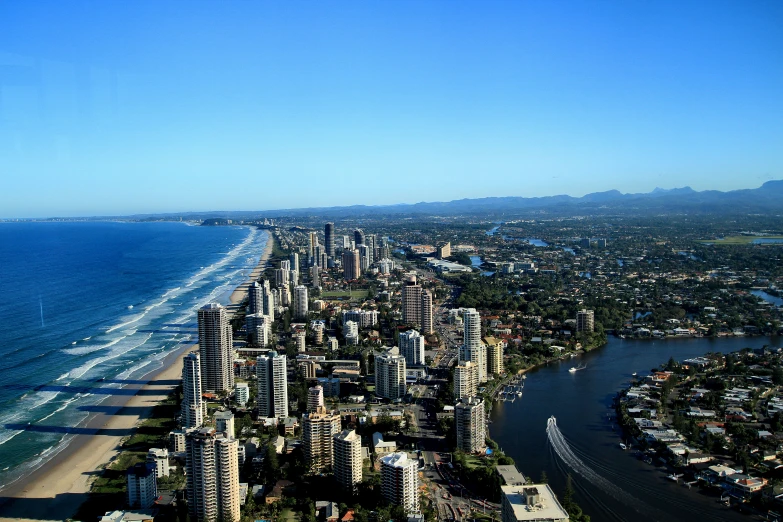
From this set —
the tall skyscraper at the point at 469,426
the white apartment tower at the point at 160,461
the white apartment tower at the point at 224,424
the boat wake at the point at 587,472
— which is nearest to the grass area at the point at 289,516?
the white apartment tower at the point at 160,461

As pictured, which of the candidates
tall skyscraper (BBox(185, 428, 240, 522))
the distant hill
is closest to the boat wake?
tall skyscraper (BBox(185, 428, 240, 522))

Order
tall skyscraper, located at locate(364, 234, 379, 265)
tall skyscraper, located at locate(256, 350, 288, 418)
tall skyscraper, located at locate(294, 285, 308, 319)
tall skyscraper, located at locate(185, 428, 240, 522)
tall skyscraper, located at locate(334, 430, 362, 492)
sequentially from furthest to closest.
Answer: tall skyscraper, located at locate(364, 234, 379, 265) < tall skyscraper, located at locate(294, 285, 308, 319) < tall skyscraper, located at locate(256, 350, 288, 418) < tall skyscraper, located at locate(334, 430, 362, 492) < tall skyscraper, located at locate(185, 428, 240, 522)

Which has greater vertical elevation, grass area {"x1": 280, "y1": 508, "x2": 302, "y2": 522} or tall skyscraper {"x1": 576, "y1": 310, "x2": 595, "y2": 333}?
tall skyscraper {"x1": 576, "y1": 310, "x2": 595, "y2": 333}

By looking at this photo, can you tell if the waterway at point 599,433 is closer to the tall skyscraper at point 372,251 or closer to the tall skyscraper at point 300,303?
the tall skyscraper at point 300,303

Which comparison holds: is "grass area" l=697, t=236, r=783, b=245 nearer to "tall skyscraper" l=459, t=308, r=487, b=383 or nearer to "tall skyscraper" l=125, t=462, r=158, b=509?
"tall skyscraper" l=459, t=308, r=487, b=383

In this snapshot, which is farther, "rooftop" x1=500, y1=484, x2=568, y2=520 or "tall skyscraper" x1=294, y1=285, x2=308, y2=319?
"tall skyscraper" x1=294, y1=285, x2=308, y2=319

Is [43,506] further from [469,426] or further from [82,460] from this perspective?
[469,426]

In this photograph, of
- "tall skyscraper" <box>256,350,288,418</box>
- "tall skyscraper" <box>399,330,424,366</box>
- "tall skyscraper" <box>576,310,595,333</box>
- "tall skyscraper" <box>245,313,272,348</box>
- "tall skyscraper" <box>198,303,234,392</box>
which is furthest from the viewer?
"tall skyscraper" <box>576,310,595,333</box>

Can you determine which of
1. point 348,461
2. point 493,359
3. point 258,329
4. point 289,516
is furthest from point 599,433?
point 258,329
